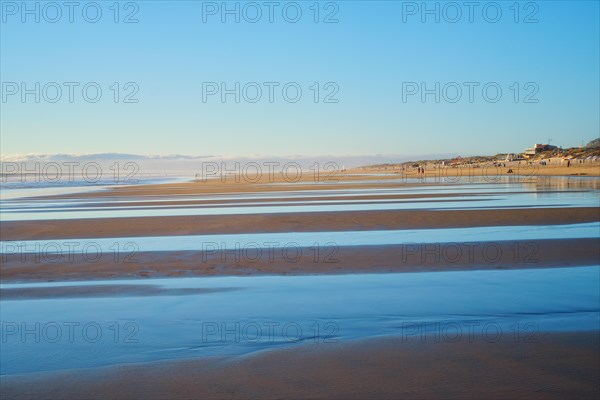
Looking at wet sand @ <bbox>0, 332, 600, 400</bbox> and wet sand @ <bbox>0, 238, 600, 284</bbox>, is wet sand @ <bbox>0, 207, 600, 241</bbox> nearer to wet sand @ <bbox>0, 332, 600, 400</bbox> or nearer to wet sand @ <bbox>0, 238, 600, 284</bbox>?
wet sand @ <bbox>0, 238, 600, 284</bbox>

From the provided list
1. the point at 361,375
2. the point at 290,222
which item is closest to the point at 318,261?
the point at 361,375

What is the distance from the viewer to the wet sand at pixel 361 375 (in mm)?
4359

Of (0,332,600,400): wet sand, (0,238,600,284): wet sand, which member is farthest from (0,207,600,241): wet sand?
(0,332,600,400): wet sand

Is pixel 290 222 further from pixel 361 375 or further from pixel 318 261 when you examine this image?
pixel 361 375

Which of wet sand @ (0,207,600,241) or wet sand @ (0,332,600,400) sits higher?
wet sand @ (0,207,600,241)

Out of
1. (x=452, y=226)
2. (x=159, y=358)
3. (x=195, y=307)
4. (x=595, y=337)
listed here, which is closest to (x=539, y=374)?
(x=595, y=337)

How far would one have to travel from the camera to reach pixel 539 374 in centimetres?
463

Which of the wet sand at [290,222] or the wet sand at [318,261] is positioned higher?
the wet sand at [290,222]

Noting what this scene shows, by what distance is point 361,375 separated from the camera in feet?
15.4

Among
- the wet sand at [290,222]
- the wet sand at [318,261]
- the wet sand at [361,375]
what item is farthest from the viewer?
the wet sand at [290,222]

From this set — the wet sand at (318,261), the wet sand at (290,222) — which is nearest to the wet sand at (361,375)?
the wet sand at (318,261)

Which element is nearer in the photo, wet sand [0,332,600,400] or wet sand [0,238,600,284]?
wet sand [0,332,600,400]

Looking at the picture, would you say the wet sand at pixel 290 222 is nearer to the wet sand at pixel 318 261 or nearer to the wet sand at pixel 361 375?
the wet sand at pixel 318 261

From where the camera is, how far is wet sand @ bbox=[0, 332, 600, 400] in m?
4.36
